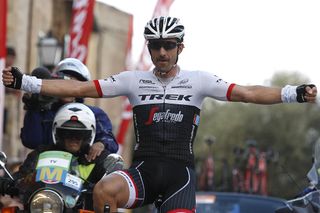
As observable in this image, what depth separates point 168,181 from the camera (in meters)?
7.53

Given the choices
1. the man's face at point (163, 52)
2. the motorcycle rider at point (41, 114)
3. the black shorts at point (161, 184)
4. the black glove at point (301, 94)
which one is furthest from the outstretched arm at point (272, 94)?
the motorcycle rider at point (41, 114)

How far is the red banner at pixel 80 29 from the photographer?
15.5 m

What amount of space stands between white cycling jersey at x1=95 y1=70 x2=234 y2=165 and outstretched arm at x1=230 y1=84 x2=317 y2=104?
89 millimetres

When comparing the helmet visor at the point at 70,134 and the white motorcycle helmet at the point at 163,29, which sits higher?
the white motorcycle helmet at the point at 163,29

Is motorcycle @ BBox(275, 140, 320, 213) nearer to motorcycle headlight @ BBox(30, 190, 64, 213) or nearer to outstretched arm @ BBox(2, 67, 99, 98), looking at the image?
outstretched arm @ BBox(2, 67, 99, 98)

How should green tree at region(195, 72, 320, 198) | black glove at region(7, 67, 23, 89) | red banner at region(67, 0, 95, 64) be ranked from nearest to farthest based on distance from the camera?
black glove at region(7, 67, 23, 89) < red banner at region(67, 0, 95, 64) < green tree at region(195, 72, 320, 198)

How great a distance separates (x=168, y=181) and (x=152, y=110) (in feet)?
1.72

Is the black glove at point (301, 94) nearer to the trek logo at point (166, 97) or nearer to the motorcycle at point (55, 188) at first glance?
the trek logo at point (166, 97)

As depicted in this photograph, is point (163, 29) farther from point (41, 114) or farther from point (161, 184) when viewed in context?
point (41, 114)

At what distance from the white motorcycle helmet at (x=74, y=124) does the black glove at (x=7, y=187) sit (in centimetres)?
63

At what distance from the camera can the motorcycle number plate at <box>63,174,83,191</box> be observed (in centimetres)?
769

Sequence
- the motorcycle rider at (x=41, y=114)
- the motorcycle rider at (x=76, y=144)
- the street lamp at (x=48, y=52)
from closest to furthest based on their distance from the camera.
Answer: the motorcycle rider at (x=76, y=144), the motorcycle rider at (x=41, y=114), the street lamp at (x=48, y=52)

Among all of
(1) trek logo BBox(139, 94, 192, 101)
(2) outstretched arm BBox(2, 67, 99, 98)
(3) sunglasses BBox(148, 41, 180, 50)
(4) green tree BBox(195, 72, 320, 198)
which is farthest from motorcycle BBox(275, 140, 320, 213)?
(4) green tree BBox(195, 72, 320, 198)

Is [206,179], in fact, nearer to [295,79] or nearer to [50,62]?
[50,62]
